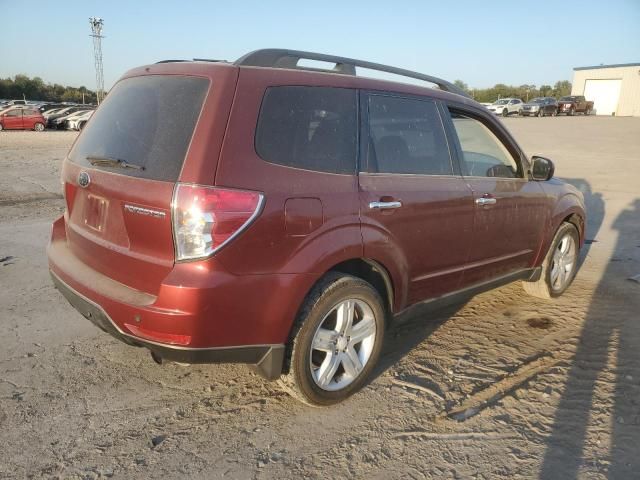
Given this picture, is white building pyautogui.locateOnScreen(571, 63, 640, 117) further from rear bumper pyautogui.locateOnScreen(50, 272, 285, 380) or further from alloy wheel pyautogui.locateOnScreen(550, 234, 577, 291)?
rear bumper pyautogui.locateOnScreen(50, 272, 285, 380)

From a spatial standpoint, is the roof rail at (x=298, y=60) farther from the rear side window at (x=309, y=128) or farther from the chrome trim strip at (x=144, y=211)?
the chrome trim strip at (x=144, y=211)

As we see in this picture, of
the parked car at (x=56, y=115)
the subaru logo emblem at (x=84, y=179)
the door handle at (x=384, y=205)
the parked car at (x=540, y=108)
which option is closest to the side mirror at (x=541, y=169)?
the door handle at (x=384, y=205)

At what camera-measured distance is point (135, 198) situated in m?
2.44

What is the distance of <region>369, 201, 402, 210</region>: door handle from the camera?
2.88 metres

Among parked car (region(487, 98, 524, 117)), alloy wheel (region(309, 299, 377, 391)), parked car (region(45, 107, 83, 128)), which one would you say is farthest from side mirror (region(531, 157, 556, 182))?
parked car (region(487, 98, 524, 117))

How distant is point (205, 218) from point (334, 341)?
109 cm

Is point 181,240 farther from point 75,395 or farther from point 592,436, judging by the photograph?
point 592,436

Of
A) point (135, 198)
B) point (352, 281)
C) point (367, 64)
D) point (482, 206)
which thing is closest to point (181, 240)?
point (135, 198)

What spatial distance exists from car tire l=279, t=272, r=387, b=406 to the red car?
3193 cm

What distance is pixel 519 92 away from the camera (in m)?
77.3

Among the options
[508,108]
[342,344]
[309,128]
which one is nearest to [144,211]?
[309,128]

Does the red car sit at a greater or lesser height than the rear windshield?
lesser

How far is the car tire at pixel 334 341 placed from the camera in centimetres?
268

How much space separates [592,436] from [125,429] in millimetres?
2450
